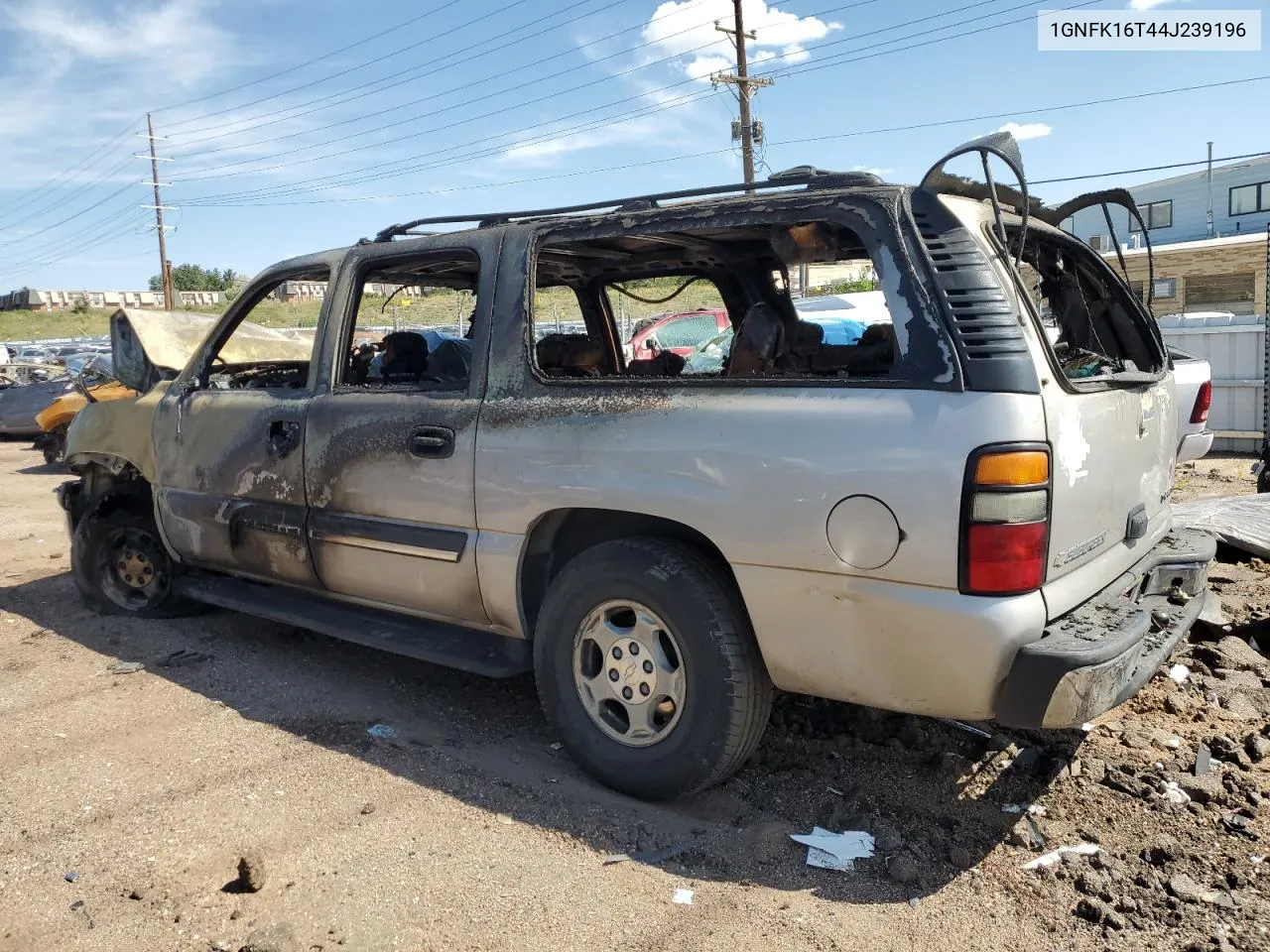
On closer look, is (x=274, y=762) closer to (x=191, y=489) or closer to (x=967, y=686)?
(x=191, y=489)

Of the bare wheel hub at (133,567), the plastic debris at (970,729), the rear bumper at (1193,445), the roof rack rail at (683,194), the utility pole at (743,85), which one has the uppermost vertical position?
the utility pole at (743,85)

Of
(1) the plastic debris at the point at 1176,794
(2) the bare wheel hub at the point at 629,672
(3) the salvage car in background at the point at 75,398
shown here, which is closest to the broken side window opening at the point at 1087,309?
(1) the plastic debris at the point at 1176,794

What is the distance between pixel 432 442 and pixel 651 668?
1.23 metres

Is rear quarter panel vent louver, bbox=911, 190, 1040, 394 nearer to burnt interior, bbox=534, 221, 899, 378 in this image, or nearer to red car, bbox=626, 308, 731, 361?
burnt interior, bbox=534, 221, 899, 378

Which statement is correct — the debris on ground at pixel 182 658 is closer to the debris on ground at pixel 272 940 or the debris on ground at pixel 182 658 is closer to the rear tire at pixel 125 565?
the rear tire at pixel 125 565

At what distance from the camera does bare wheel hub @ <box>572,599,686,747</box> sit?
126 inches

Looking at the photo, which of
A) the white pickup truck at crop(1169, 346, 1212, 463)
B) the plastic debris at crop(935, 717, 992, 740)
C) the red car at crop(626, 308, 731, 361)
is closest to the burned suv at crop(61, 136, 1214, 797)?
the red car at crop(626, 308, 731, 361)

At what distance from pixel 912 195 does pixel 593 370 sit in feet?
6.03

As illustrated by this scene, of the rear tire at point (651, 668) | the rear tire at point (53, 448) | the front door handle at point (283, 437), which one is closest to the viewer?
the rear tire at point (651, 668)

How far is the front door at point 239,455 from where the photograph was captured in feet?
14.1

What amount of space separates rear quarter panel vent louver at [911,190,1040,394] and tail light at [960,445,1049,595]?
20 cm

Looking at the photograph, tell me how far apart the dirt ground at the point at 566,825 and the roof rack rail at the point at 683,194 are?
6.72 ft

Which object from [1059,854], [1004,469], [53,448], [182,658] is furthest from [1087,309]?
[53,448]

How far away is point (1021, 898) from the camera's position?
2713mm
